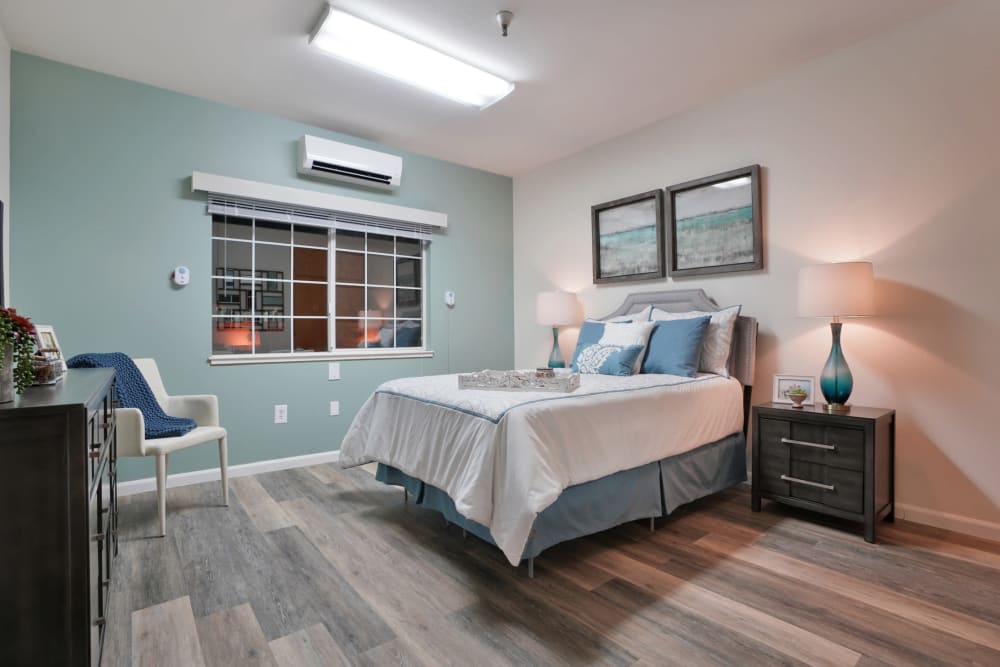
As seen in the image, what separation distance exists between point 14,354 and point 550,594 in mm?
1822

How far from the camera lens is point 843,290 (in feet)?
8.31

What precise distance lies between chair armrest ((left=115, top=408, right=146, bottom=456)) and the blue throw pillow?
Result: 2.75 meters

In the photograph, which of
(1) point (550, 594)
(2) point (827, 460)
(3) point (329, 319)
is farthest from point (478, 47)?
(2) point (827, 460)

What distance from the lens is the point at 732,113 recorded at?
339 centimetres

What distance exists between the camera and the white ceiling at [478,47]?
8.09 feet

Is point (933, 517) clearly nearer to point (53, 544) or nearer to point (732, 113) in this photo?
point (732, 113)

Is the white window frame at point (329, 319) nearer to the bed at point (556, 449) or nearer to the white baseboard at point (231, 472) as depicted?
the white baseboard at point (231, 472)

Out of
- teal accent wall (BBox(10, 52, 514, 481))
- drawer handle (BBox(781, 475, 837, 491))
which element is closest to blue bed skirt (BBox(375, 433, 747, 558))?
drawer handle (BBox(781, 475, 837, 491))

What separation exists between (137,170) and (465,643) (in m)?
3.30

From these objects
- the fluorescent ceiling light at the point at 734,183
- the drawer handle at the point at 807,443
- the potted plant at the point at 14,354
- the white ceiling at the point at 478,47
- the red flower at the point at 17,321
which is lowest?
the drawer handle at the point at 807,443

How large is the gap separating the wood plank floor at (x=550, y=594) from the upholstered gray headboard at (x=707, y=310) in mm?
905

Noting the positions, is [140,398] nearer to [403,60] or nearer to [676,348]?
[403,60]

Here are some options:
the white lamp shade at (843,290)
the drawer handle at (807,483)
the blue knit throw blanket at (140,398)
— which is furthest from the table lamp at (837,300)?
the blue knit throw blanket at (140,398)

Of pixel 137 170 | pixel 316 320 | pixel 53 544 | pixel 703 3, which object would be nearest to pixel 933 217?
pixel 703 3
